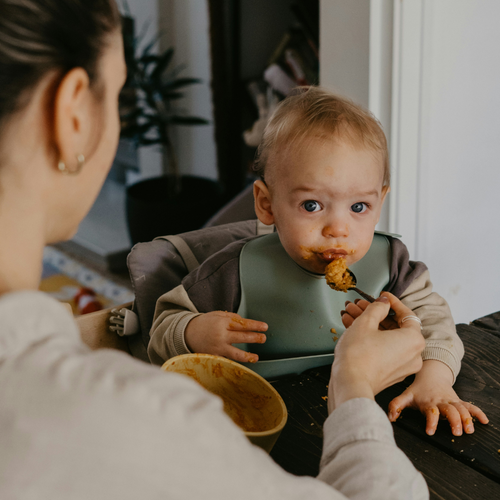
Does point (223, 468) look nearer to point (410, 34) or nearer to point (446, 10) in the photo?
point (410, 34)

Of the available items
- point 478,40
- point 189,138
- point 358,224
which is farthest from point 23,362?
point 189,138

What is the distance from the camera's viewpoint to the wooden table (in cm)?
62

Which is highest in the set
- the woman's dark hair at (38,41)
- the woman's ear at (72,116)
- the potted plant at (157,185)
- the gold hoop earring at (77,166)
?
the woman's dark hair at (38,41)

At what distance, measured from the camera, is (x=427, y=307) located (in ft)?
3.37

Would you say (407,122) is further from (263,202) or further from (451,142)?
(263,202)

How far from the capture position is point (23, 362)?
41 cm

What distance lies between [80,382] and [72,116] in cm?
25

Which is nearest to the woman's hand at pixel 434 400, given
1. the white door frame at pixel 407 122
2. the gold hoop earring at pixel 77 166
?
the gold hoop earring at pixel 77 166

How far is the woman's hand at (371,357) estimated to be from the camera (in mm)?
617

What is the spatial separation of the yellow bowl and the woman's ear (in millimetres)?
340

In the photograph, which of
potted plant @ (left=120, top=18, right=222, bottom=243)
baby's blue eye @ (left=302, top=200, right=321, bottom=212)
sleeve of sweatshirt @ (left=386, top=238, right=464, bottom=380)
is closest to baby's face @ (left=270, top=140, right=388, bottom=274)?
baby's blue eye @ (left=302, top=200, right=321, bottom=212)

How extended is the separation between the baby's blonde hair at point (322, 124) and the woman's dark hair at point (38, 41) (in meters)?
0.58

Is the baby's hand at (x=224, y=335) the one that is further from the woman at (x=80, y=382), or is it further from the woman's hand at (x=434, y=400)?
the woman at (x=80, y=382)

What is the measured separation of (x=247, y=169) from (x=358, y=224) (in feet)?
8.26
